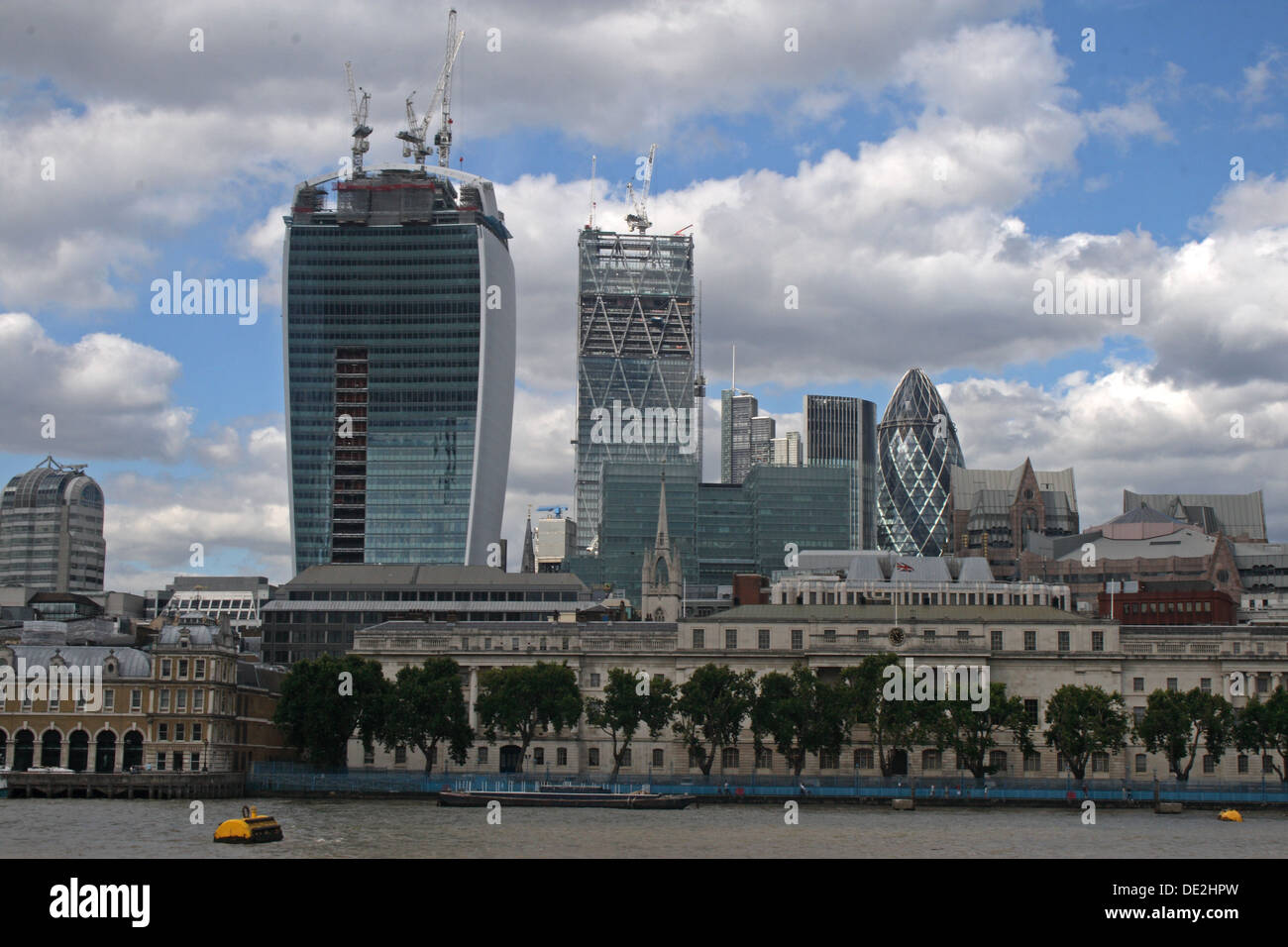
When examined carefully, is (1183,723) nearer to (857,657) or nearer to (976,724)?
(976,724)

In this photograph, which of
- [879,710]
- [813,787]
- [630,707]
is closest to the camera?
[813,787]

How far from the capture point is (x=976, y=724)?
14500 centimetres

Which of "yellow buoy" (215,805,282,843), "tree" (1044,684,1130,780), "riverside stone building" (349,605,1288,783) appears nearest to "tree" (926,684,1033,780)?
"tree" (1044,684,1130,780)

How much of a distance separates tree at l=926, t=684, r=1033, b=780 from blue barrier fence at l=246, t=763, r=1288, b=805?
8.96 feet

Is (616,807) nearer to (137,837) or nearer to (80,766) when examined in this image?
(137,837)

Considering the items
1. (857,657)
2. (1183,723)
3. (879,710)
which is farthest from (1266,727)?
(857,657)

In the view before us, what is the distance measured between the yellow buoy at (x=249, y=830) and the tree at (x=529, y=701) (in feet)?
184

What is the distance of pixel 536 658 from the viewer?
170375 mm

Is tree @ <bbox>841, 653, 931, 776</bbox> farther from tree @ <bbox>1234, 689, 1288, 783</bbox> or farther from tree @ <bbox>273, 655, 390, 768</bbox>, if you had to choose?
tree @ <bbox>273, 655, 390, 768</bbox>

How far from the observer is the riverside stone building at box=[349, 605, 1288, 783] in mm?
162750

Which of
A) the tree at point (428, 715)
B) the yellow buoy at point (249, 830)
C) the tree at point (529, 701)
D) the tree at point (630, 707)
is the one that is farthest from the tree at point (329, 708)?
the yellow buoy at point (249, 830)

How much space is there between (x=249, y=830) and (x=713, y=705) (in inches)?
2496
